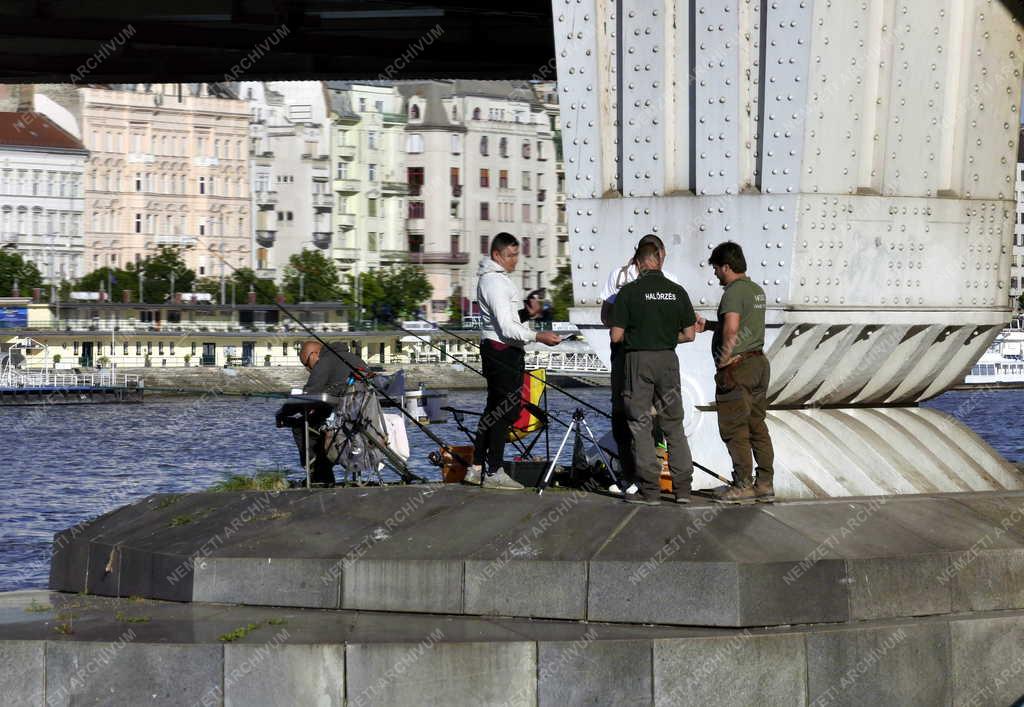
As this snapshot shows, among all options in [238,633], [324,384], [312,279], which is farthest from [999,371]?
[238,633]

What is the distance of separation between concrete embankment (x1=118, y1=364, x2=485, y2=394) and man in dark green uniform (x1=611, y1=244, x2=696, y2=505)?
9650cm

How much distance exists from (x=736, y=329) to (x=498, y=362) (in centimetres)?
198

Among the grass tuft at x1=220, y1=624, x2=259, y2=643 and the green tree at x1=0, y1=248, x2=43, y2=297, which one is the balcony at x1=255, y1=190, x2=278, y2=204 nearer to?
the green tree at x1=0, y1=248, x2=43, y2=297

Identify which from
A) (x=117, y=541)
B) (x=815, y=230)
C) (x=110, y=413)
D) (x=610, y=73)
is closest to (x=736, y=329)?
(x=815, y=230)

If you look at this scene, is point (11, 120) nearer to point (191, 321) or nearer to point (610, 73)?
point (191, 321)

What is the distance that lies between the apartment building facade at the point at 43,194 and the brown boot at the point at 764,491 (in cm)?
11449

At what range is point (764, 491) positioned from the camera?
12.8 m

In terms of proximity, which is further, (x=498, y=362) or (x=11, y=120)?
(x=11, y=120)

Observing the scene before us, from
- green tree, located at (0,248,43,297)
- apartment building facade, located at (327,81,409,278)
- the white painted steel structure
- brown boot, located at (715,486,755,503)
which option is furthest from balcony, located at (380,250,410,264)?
brown boot, located at (715,486,755,503)

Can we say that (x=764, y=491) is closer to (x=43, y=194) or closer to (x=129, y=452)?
(x=129, y=452)

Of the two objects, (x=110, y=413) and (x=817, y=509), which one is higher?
(x=817, y=509)

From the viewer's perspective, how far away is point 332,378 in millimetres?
16469

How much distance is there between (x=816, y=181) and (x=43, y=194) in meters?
115

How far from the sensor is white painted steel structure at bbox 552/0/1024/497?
14.4 m
